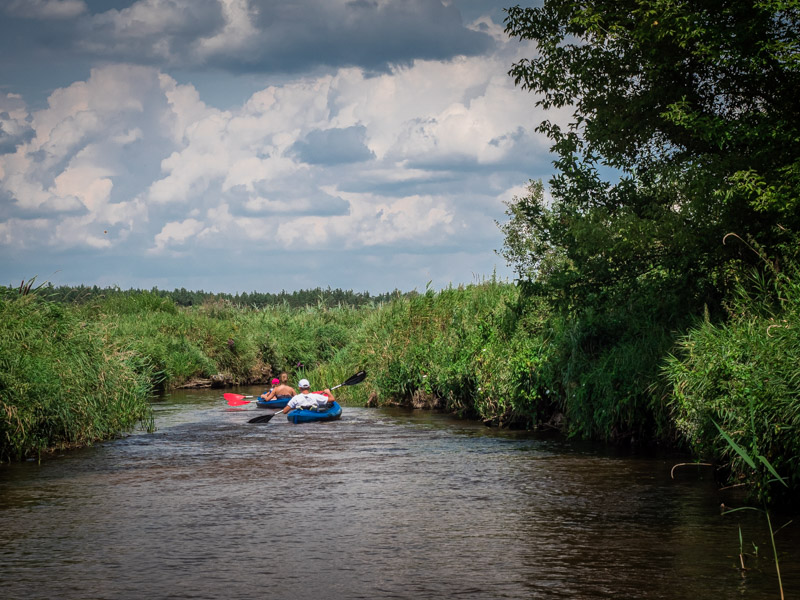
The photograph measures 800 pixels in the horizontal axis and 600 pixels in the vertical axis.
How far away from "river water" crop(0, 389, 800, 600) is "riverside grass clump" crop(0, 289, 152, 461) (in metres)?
0.52

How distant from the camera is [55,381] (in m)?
13.5

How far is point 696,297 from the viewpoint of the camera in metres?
13.9

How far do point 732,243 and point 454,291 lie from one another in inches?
425

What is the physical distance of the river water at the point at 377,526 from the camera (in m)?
7.11

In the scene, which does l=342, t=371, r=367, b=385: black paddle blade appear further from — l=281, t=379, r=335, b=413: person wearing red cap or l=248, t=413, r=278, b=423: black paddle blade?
l=248, t=413, r=278, b=423: black paddle blade

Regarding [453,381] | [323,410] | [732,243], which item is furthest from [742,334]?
[323,410]

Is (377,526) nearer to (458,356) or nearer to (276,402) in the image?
(458,356)

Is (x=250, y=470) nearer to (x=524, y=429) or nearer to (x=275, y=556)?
(x=275, y=556)

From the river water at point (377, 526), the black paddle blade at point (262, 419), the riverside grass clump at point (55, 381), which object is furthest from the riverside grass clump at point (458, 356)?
the riverside grass clump at point (55, 381)

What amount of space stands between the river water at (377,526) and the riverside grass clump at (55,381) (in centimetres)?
52

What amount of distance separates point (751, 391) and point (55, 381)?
10.1m

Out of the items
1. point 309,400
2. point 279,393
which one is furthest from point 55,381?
point 279,393

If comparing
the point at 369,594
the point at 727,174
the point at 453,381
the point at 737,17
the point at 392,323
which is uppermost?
the point at 737,17

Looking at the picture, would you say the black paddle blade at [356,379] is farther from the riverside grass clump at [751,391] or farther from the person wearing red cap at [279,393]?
the riverside grass clump at [751,391]
